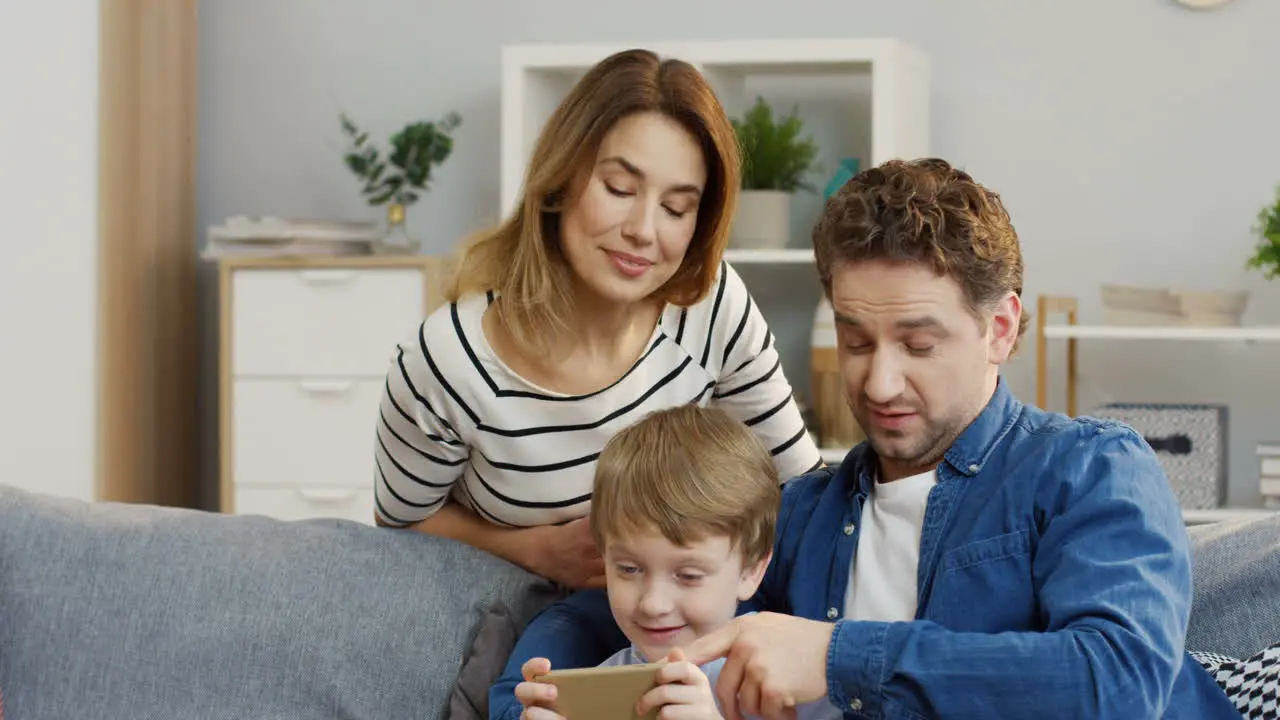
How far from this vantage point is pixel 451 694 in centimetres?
172

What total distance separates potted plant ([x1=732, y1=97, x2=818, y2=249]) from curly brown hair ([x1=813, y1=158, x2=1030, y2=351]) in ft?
6.77

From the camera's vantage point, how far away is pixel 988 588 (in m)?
1.37

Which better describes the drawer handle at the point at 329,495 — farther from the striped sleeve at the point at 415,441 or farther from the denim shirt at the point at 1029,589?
the denim shirt at the point at 1029,589

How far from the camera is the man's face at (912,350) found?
1378 mm

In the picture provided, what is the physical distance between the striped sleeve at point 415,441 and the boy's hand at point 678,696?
24.7 inches

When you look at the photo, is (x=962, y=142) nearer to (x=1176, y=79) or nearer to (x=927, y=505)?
(x=1176, y=79)

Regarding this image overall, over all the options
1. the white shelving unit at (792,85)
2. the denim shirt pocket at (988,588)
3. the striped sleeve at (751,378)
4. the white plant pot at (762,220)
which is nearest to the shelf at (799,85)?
the white shelving unit at (792,85)

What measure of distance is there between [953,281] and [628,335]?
58cm

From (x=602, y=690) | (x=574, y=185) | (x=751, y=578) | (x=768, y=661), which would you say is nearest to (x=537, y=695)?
(x=602, y=690)

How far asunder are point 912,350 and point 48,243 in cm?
267

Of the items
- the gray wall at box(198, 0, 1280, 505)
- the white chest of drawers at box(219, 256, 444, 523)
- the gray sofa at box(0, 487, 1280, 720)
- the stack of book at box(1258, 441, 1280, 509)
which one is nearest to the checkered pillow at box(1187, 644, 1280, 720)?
the gray sofa at box(0, 487, 1280, 720)

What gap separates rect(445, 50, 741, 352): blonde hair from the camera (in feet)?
5.65

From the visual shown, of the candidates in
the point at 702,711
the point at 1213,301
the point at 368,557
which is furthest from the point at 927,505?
the point at 1213,301

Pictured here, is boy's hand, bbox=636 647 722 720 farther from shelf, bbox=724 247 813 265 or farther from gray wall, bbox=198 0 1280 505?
gray wall, bbox=198 0 1280 505
